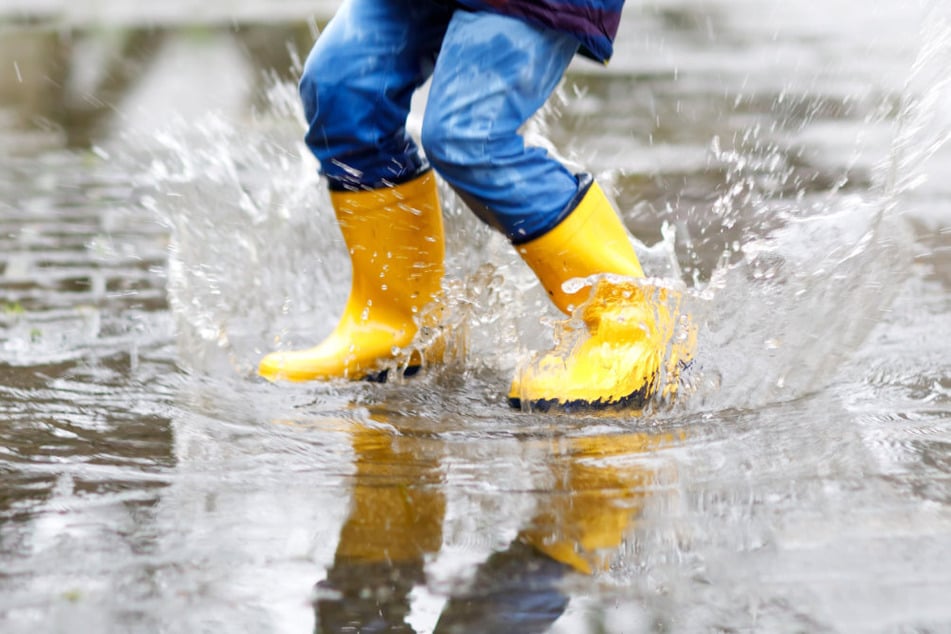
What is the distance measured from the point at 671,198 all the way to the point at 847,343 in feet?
4.77

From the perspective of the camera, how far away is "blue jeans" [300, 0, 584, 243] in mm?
1862

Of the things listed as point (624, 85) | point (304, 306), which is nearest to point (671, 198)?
point (304, 306)

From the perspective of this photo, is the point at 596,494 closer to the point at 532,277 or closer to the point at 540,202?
the point at 540,202

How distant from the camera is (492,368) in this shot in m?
2.29

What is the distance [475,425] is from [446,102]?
0.52m

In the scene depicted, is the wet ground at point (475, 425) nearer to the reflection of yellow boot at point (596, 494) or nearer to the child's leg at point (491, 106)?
the reflection of yellow boot at point (596, 494)

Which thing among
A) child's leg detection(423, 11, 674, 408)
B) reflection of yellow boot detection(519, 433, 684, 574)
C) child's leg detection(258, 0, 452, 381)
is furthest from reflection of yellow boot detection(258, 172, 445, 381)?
reflection of yellow boot detection(519, 433, 684, 574)

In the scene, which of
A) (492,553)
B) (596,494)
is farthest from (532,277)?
(492,553)

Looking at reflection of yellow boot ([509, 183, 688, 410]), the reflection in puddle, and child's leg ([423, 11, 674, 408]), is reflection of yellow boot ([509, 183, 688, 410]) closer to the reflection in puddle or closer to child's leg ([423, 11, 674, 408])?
child's leg ([423, 11, 674, 408])

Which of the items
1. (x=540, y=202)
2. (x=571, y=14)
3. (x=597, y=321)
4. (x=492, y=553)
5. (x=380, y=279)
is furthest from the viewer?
(x=380, y=279)

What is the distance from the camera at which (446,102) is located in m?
1.88

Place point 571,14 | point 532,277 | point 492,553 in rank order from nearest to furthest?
point 492,553 → point 571,14 → point 532,277

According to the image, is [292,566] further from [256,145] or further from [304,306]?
[256,145]

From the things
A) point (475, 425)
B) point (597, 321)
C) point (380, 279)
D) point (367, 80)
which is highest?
point (367, 80)
